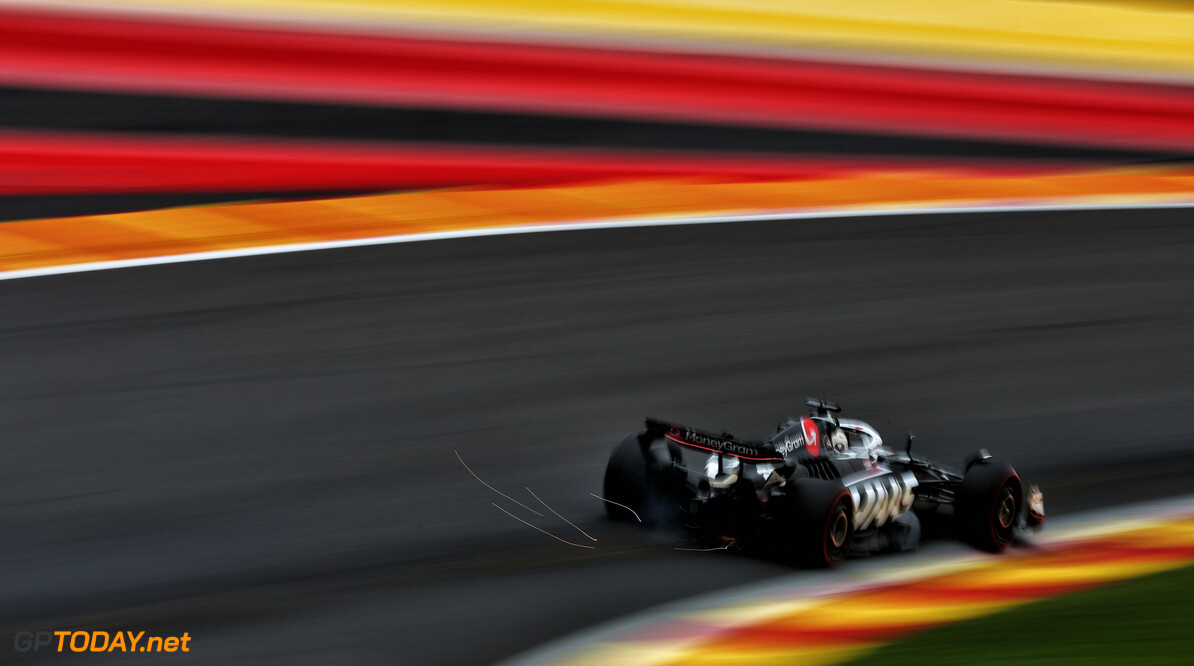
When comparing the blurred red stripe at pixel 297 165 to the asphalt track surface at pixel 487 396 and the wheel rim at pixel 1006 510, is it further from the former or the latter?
the wheel rim at pixel 1006 510

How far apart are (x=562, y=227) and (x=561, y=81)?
2.00 meters

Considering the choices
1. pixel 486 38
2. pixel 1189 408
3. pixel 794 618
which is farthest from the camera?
pixel 486 38

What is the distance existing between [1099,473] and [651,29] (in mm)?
5389

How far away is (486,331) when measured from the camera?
7.16 meters

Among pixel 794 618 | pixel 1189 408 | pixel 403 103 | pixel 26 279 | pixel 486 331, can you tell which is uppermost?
pixel 403 103

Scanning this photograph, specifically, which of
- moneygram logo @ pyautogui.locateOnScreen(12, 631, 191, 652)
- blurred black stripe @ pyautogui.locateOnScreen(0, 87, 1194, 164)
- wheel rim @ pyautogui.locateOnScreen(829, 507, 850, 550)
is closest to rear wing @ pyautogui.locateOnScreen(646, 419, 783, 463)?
wheel rim @ pyautogui.locateOnScreen(829, 507, 850, 550)

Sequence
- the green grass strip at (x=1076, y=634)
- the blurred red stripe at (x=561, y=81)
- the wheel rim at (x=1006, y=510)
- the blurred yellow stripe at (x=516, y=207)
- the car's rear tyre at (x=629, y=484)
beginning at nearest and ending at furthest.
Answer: the green grass strip at (x=1076, y=634) < the car's rear tyre at (x=629, y=484) < the wheel rim at (x=1006, y=510) < the blurred yellow stripe at (x=516, y=207) < the blurred red stripe at (x=561, y=81)

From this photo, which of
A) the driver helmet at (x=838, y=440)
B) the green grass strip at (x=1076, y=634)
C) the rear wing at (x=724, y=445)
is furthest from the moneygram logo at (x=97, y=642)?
the driver helmet at (x=838, y=440)

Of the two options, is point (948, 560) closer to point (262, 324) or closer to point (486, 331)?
point (486, 331)

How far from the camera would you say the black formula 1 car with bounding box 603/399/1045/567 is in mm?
4871

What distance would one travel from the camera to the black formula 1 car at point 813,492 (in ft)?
16.0

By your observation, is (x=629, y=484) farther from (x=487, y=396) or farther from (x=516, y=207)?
(x=516, y=207)

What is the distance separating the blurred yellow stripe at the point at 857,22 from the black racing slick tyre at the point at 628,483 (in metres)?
5.56

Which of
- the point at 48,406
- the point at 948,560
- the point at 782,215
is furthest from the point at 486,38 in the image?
the point at 948,560
